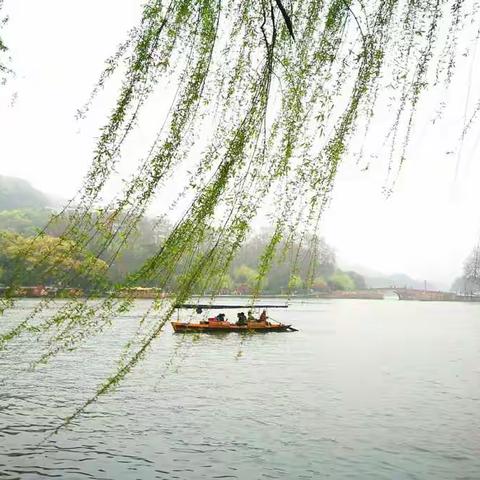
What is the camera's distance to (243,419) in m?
12.9

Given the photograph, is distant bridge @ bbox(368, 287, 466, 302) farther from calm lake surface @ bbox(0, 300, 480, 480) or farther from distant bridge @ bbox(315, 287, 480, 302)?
calm lake surface @ bbox(0, 300, 480, 480)

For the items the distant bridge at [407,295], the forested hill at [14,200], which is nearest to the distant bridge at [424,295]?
the distant bridge at [407,295]

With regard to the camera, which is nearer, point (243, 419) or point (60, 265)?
point (60, 265)

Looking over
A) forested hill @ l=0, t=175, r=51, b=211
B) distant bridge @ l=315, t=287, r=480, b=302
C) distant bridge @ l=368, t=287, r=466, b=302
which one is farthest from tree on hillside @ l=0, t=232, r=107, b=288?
forested hill @ l=0, t=175, r=51, b=211

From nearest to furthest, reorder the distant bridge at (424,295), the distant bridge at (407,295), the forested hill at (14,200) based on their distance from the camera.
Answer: the distant bridge at (407,295) → the distant bridge at (424,295) → the forested hill at (14,200)

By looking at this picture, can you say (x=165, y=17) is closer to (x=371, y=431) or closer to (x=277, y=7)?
(x=277, y=7)

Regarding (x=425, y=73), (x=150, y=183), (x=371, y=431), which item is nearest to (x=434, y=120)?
(x=425, y=73)

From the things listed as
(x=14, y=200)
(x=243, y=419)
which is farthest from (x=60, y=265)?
(x=14, y=200)

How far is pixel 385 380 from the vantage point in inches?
784

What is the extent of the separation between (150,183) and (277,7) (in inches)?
44.2

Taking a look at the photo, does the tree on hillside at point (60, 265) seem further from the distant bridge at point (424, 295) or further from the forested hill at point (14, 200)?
the forested hill at point (14, 200)

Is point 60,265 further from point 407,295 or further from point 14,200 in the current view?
point 14,200

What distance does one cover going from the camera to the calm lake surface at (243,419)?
31.4ft

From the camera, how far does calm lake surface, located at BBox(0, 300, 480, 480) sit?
9562 mm
